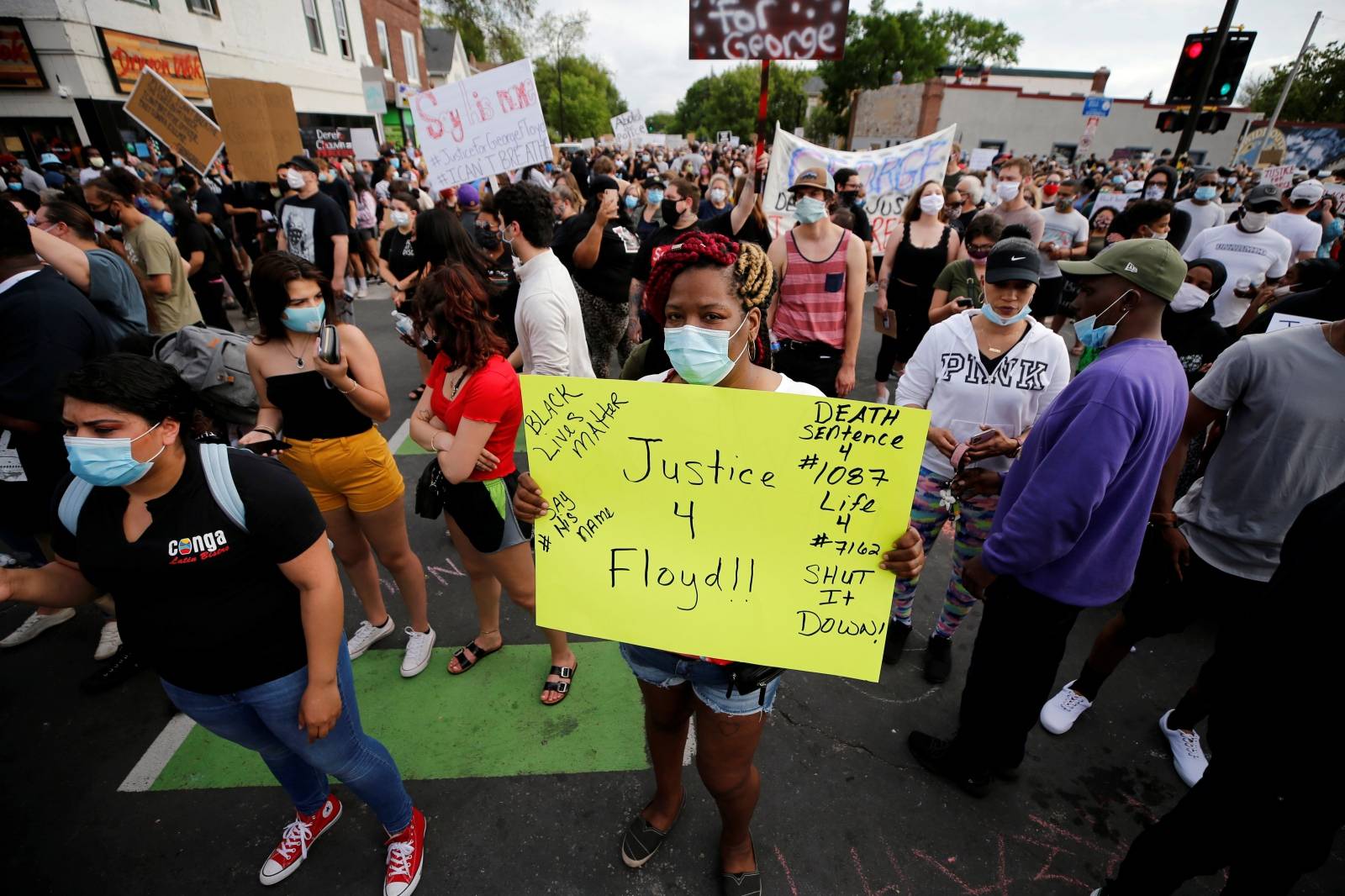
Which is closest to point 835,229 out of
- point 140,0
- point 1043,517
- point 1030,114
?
point 1043,517

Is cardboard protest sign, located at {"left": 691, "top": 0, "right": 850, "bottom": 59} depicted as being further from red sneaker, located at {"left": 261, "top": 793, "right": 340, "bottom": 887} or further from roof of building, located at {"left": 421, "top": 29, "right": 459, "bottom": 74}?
roof of building, located at {"left": 421, "top": 29, "right": 459, "bottom": 74}

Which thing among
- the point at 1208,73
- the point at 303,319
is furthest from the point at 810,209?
the point at 1208,73

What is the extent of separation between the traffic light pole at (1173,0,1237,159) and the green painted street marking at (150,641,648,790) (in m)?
9.43

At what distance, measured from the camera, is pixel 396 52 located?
108 feet

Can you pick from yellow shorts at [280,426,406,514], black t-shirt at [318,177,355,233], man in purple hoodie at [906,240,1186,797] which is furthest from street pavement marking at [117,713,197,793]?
black t-shirt at [318,177,355,233]

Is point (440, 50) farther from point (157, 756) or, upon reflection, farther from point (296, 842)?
point (296, 842)

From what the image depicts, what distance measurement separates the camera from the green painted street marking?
2736 mm

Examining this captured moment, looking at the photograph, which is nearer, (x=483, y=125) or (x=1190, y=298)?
(x=1190, y=298)

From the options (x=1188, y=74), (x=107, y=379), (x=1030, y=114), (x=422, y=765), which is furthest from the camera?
(x=1030, y=114)

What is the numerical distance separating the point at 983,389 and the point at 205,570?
285 centimetres

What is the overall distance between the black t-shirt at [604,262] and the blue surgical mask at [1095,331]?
3.85 metres

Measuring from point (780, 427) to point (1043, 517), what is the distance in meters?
1.06

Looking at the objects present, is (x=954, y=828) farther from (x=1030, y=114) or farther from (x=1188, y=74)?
(x=1030, y=114)

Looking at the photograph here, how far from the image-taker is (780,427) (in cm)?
146
